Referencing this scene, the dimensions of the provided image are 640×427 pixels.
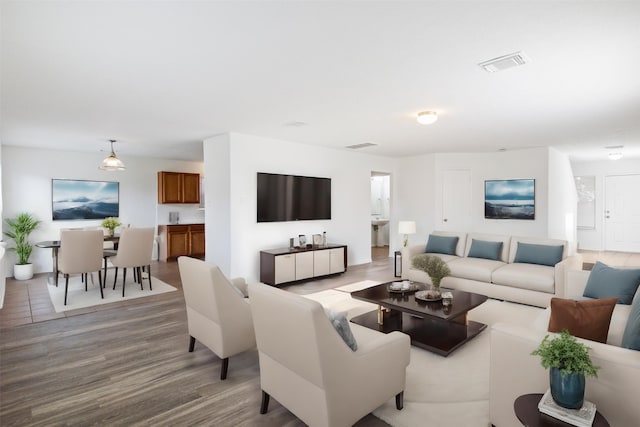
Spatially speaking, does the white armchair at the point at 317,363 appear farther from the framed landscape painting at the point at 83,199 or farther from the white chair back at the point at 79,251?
the framed landscape painting at the point at 83,199

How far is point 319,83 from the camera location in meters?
3.24

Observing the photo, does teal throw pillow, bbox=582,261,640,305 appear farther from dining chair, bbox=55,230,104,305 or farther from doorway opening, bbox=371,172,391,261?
doorway opening, bbox=371,172,391,261

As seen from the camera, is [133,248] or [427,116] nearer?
[427,116]

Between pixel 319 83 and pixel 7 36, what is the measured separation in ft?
7.59

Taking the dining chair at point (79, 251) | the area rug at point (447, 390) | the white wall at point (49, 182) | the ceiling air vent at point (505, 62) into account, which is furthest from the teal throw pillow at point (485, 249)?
the white wall at point (49, 182)

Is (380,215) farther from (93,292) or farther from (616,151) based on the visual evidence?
(93,292)

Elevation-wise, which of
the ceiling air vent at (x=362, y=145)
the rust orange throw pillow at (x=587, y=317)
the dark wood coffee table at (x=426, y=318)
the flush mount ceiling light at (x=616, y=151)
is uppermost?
the flush mount ceiling light at (x=616, y=151)

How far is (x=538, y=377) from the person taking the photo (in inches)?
71.2

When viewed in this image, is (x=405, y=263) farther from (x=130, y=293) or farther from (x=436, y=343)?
(x=130, y=293)

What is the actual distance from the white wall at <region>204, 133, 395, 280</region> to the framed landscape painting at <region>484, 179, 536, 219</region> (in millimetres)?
2946

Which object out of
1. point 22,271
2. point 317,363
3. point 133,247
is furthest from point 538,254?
point 22,271

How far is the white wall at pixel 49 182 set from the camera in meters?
6.64

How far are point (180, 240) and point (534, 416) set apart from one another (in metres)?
8.32

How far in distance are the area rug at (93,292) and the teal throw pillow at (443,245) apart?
14.3 ft
